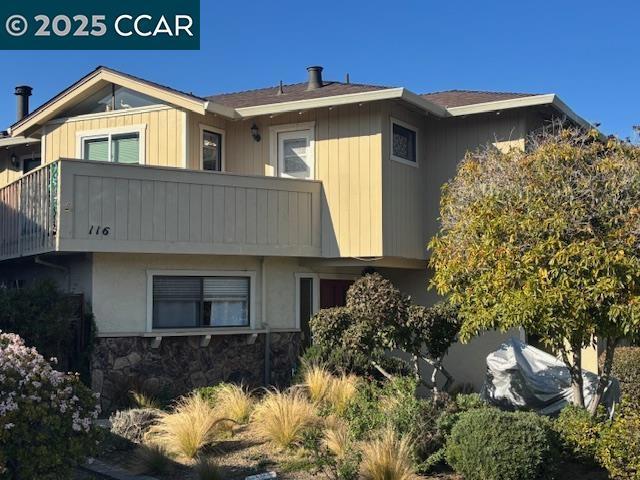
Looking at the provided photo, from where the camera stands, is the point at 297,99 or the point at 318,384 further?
the point at 297,99

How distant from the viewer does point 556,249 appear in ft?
29.1

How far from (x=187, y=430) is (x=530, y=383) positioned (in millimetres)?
5296

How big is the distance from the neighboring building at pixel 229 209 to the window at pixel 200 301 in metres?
0.03

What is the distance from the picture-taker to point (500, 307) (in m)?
9.05

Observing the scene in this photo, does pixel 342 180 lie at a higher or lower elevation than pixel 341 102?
lower

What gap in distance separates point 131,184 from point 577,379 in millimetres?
7768

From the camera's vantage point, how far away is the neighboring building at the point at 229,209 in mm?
13266

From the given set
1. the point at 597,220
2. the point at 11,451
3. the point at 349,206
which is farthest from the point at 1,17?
the point at 597,220

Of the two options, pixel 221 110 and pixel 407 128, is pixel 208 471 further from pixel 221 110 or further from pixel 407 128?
pixel 407 128

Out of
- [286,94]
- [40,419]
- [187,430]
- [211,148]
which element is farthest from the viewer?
[286,94]

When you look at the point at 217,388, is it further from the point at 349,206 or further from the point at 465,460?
the point at 465,460

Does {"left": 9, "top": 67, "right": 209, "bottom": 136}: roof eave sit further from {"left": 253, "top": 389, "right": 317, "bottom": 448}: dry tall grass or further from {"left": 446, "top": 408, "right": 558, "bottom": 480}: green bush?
{"left": 446, "top": 408, "right": 558, "bottom": 480}: green bush

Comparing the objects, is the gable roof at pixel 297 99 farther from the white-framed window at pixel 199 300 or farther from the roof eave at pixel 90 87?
the white-framed window at pixel 199 300

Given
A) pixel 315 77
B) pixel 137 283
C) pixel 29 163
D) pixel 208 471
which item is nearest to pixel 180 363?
pixel 137 283
